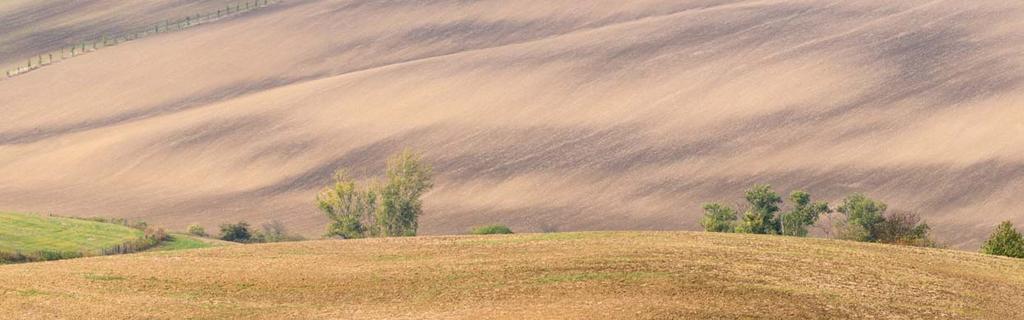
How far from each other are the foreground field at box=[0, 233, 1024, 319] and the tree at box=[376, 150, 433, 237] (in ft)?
160

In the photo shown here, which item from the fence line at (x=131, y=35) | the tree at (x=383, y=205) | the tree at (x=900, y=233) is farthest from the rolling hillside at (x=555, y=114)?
the tree at (x=900, y=233)

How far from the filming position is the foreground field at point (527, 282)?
38.4m

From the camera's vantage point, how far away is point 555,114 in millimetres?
130375

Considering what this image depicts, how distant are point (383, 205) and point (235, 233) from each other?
35.2 ft

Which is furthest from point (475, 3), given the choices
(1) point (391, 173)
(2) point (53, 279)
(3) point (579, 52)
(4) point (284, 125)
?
(2) point (53, 279)

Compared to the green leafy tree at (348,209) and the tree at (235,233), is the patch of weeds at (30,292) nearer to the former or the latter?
the green leafy tree at (348,209)

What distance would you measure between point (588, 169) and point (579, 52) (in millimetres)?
27523

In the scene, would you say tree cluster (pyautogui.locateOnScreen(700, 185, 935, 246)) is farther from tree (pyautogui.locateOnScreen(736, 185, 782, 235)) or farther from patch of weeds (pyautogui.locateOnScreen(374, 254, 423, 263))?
patch of weeds (pyautogui.locateOnScreen(374, 254, 423, 263))

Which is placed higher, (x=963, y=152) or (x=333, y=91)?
(x=333, y=91)

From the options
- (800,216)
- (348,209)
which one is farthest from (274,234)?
(800,216)

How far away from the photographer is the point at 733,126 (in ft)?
402

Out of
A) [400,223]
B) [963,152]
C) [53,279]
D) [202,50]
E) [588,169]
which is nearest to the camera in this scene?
[53,279]

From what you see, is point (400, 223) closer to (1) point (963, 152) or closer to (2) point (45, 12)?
(1) point (963, 152)

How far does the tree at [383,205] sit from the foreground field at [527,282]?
161ft
